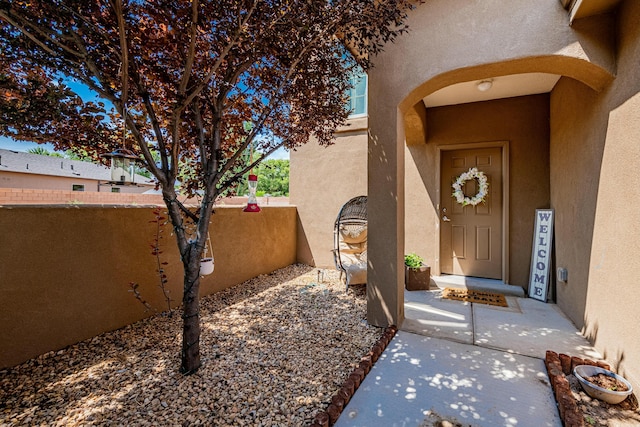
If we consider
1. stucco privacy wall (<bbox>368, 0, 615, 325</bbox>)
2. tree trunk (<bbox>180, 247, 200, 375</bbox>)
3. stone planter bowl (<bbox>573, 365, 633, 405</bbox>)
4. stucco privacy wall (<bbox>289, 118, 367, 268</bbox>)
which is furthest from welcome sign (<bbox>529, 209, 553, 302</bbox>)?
tree trunk (<bbox>180, 247, 200, 375</bbox>)

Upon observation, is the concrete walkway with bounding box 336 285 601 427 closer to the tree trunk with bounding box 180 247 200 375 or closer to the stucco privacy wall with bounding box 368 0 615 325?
the stucco privacy wall with bounding box 368 0 615 325

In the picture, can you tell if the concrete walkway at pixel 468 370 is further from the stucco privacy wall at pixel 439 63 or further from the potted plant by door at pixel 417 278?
the potted plant by door at pixel 417 278

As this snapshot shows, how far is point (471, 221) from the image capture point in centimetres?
475

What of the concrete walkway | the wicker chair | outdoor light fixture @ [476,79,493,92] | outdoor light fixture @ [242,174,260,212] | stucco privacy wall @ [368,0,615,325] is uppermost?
outdoor light fixture @ [476,79,493,92]

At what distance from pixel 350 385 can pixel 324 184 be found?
4.49 m

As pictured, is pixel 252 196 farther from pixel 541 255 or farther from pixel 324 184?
pixel 541 255

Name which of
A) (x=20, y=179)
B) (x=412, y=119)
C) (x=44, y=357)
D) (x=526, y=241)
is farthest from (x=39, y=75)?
(x=20, y=179)

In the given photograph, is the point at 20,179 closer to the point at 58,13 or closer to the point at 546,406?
the point at 58,13

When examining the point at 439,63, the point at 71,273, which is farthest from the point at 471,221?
the point at 71,273

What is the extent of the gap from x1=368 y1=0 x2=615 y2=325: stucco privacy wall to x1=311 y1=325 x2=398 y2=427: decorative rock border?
1.56 ft

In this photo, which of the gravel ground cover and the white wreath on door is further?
the white wreath on door

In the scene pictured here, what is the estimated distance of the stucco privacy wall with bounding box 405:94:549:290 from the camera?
4.23m

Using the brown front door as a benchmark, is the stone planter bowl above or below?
below

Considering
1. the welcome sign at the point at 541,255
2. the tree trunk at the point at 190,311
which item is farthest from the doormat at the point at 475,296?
the tree trunk at the point at 190,311
